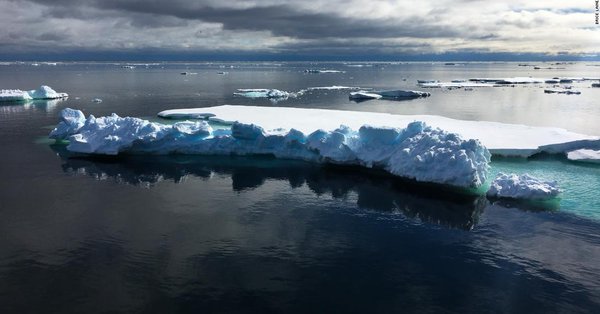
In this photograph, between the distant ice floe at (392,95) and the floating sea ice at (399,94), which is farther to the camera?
the floating sea ice at (399,94)

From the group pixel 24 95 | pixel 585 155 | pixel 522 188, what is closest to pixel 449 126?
pixel 585 155

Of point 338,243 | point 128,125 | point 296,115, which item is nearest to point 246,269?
point 338,243

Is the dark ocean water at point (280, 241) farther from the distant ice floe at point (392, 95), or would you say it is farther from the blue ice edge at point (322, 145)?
the distant ice floe at point (392, 95)

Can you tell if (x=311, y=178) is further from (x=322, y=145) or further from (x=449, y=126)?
(x=449, y=126)

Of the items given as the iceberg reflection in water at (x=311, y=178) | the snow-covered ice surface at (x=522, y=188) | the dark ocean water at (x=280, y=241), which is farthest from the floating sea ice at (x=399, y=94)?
the snow-covered ice surface at (x=522, y=188)

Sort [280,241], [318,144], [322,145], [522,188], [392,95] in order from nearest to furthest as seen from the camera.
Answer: [280,241] → [522,188] → [322,145] → [318,144] → [392,95]

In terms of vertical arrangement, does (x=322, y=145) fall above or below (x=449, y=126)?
below

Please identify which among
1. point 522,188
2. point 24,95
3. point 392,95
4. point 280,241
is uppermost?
point 24,95
